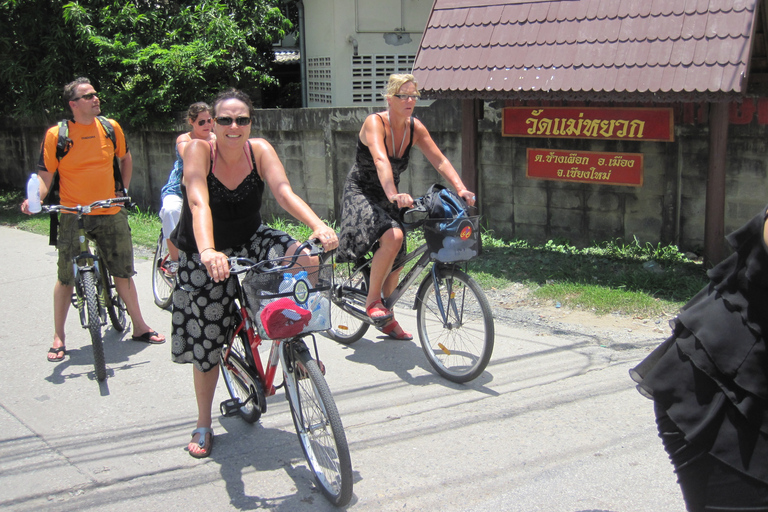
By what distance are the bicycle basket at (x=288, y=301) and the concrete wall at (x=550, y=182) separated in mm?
4858

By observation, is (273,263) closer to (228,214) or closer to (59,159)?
(228,214)

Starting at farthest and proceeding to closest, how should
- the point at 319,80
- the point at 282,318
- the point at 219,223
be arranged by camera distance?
the point at 319,80 → the point at 219,223 → the point at 282,318

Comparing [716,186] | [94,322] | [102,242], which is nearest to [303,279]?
[94,322]

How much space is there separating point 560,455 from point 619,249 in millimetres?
4089

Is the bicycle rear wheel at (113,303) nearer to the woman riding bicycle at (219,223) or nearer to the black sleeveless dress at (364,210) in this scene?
the black sleeveless dress at (364,210)

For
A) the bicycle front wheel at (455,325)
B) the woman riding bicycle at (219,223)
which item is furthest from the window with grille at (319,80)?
the woman riding bicycle at (219,223)

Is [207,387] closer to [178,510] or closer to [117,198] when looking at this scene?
[178,510]

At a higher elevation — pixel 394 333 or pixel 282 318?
pixel 282 318

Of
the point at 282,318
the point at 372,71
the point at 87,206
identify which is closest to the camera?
the point at 282,318

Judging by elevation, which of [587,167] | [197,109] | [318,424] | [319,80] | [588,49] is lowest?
[318,424]

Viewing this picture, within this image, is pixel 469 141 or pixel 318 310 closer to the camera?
pixel 318 310

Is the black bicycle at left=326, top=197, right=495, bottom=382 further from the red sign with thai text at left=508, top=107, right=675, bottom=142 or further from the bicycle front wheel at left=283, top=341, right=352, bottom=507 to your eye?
the red sign with thai text at left=508, top=107, right=675, bottom=142

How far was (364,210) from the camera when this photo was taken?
5.14 meters

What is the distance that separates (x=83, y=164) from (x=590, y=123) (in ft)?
15.1
